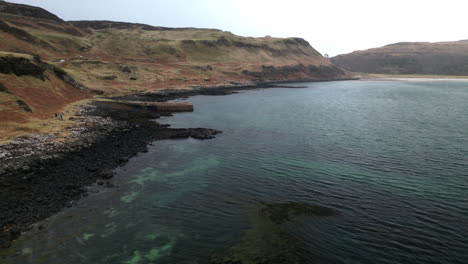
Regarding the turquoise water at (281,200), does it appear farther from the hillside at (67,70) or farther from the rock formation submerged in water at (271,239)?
the hillside at (67,70)

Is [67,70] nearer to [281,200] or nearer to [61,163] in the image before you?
[61,163]

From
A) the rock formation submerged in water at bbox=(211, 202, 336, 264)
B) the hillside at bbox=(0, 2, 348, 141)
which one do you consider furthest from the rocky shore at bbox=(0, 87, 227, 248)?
the rock formation submerged in water at bbox=(211, 202, 336, 264)

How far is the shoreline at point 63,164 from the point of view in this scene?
77.7 ft

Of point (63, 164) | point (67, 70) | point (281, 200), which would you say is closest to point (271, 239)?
point (281, 200)

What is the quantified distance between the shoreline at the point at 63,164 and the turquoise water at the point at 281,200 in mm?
1750

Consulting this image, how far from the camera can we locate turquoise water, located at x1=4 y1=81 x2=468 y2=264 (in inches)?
778

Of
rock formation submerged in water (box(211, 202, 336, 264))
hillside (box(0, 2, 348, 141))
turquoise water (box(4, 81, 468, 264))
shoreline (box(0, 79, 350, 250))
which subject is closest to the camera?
rock formation submerged in water (box(211, 202, 336, 264))

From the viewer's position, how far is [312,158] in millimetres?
40500

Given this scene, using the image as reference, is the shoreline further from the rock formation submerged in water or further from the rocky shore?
the rock formation submerged in water

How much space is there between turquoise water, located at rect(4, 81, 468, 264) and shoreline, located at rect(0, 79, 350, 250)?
1750 mm

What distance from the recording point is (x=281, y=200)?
27.6 meters

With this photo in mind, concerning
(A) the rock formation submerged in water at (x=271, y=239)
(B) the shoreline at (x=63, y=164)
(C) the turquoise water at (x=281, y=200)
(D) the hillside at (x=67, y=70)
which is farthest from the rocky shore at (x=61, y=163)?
(A) the rock formation submerged in water at (x=271, y=239)

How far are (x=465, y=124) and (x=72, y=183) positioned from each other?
7942 centimetres

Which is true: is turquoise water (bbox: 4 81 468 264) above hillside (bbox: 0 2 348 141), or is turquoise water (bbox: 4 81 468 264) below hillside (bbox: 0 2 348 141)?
below
